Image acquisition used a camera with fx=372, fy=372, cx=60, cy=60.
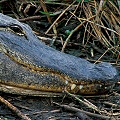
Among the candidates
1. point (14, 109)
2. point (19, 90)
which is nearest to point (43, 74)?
point (19, 90)

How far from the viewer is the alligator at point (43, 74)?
10.2ft

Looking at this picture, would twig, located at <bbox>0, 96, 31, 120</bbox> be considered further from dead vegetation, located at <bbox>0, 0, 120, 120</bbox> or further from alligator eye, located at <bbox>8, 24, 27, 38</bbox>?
dead vegetation, located at <bbox>0, 0, 120, 120</bbox>

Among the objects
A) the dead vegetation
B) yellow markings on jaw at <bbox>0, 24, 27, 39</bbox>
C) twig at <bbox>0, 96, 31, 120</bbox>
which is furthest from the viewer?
the dead vegetation

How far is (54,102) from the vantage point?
3262mm

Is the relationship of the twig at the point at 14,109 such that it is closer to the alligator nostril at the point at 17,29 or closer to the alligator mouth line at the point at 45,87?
the alligator mouth line at the point at 45,87

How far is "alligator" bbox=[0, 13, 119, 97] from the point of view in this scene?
3.11m

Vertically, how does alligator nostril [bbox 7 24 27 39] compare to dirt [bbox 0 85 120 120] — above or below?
above

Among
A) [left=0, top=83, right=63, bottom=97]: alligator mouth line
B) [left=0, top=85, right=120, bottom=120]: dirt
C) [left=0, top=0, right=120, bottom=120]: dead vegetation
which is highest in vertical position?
[left=0, top=0, right=120, bottom=120]: dead vegetation

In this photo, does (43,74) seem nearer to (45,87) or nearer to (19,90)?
(45,87)

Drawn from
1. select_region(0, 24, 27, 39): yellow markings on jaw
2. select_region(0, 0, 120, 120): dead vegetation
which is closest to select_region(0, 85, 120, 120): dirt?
select_region(0, 24, 27, 39): yellow markings on jaw

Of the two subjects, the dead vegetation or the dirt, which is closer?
the dirt

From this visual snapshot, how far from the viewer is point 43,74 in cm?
311

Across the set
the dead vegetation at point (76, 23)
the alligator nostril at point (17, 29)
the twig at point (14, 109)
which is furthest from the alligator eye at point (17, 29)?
the dead vegetation at point (76, 23)

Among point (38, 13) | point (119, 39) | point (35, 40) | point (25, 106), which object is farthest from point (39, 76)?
point (38, 13)
